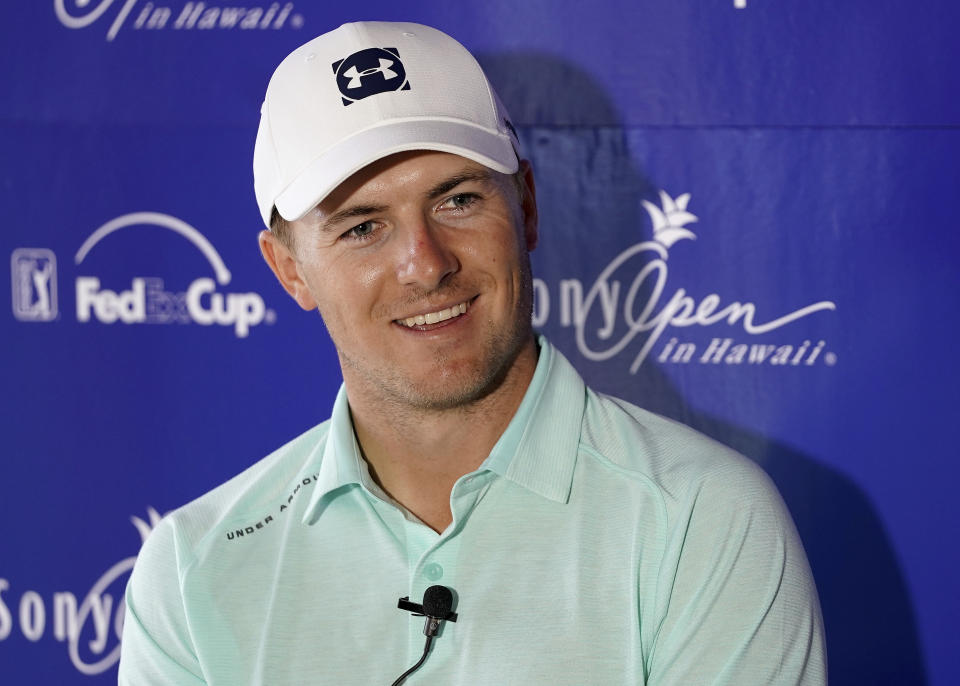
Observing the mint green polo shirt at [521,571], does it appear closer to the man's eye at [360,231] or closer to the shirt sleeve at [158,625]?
the shirt sleeve at [158,625]

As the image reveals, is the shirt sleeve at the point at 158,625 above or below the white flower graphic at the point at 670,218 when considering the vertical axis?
below

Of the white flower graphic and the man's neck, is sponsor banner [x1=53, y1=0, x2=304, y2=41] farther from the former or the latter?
the man's neck

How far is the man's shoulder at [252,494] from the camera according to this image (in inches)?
Answer: 66.2

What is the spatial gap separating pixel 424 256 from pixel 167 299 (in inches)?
Result: 44.1

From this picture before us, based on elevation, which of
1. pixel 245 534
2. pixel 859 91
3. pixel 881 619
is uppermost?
pixel 859 91

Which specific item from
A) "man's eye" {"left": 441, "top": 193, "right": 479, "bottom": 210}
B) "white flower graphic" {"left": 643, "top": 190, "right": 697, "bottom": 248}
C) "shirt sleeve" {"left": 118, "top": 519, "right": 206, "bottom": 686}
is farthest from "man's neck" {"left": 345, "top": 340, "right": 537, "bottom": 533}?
"white flower graphic" {"left": 643, "top": 190, "right": 697, "bottom": 248}

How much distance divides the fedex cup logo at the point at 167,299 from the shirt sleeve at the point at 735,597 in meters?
1.29

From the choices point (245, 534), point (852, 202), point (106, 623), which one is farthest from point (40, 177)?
point (852, 202)

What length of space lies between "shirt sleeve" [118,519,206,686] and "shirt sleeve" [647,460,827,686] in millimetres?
687

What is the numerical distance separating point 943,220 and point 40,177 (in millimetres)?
1924

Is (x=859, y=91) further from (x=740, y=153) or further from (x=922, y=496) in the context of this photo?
(x=922, y=496)

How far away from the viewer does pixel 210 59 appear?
239cm

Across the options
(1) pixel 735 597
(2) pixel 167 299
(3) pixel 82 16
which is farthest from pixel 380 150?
(3) pixel 82 16

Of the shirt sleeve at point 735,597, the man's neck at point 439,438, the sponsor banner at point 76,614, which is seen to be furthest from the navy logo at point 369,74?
the sponsor banner at point 76,614
